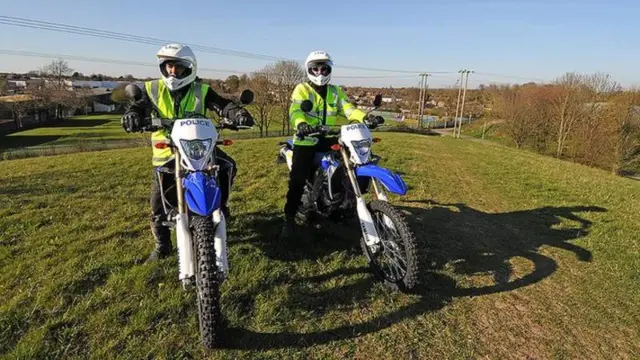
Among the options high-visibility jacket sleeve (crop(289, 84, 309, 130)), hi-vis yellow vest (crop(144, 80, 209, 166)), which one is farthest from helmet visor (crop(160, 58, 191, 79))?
high-visibility jacket sleeve (crop(289, 84, 309, 130))

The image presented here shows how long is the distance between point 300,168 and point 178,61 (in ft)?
6.19

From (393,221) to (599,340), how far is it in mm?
2021

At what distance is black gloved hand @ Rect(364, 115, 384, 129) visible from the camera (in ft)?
14.2

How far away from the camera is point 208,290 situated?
2.78 meters

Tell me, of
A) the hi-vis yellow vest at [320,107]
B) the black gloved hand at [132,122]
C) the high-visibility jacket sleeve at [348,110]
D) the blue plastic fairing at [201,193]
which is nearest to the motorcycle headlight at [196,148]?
the blue plastic fairing at [201,193]

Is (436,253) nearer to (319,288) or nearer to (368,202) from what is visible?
(368,202)

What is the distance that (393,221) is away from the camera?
12.0 feet

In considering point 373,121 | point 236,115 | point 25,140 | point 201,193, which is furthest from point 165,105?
point 25,140

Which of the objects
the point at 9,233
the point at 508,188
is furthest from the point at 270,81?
the point at 9,233

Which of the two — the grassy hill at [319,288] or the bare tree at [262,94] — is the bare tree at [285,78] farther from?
the grassy hill at [319,288]

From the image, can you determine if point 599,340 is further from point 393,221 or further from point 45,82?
point 45,82

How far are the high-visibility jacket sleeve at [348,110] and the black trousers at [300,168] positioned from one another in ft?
1.39

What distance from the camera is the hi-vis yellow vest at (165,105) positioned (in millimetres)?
3787

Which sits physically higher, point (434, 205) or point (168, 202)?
point (168, 202)
